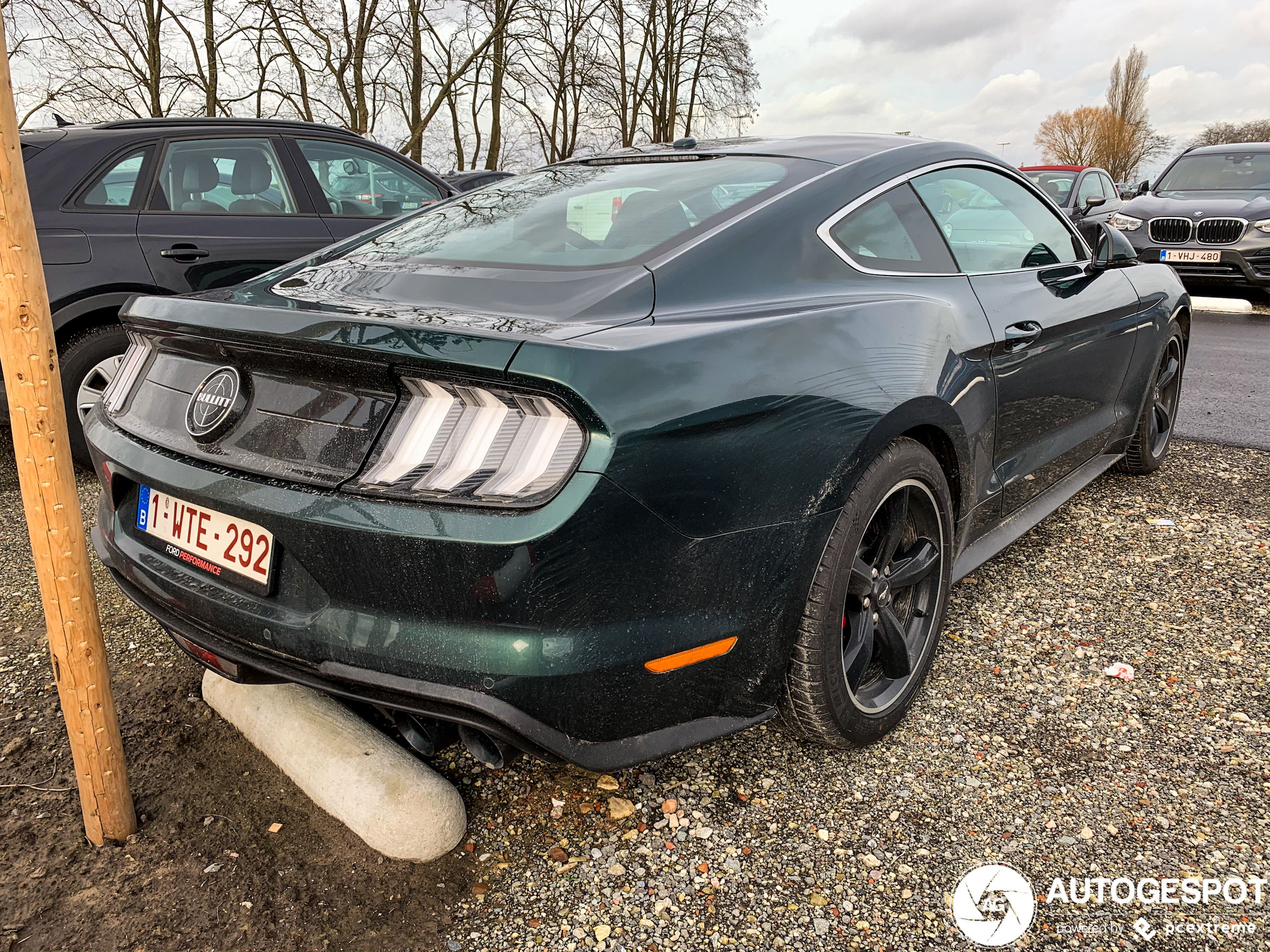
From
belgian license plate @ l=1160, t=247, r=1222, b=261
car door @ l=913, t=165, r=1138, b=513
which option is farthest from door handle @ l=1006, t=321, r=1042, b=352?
belgian license plate @ l=1160, t=247, r=1222, b=261

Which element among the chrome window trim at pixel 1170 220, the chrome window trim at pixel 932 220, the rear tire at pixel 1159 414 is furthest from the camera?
the chrome window trim at pixel 1170 220

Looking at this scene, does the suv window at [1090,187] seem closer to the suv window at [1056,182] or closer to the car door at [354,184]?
the suv window at [1056,182]

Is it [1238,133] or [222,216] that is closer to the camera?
[222,216]

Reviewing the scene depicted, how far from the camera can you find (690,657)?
69.7 inches

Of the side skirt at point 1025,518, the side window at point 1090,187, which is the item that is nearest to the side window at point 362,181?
the side skirt at point 1025,518

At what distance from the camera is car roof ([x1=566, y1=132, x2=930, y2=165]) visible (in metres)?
2.62

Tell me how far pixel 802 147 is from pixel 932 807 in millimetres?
1877

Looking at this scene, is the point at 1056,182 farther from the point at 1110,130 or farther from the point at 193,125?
the point at 1110,130

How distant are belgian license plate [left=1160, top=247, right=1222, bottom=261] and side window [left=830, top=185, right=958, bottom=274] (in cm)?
967

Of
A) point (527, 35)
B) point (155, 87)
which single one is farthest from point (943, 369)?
point (527, 35)

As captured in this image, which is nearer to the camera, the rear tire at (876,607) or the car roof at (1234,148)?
the rear tire at (876,607)

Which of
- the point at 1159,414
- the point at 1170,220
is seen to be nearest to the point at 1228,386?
the point at 1159,414

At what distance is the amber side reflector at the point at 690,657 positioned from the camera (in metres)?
1.72

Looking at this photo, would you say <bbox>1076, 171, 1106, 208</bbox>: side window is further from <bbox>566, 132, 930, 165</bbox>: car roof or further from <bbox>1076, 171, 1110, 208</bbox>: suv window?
<bbox>566, 132, 930, 165</bbox>: car roof
